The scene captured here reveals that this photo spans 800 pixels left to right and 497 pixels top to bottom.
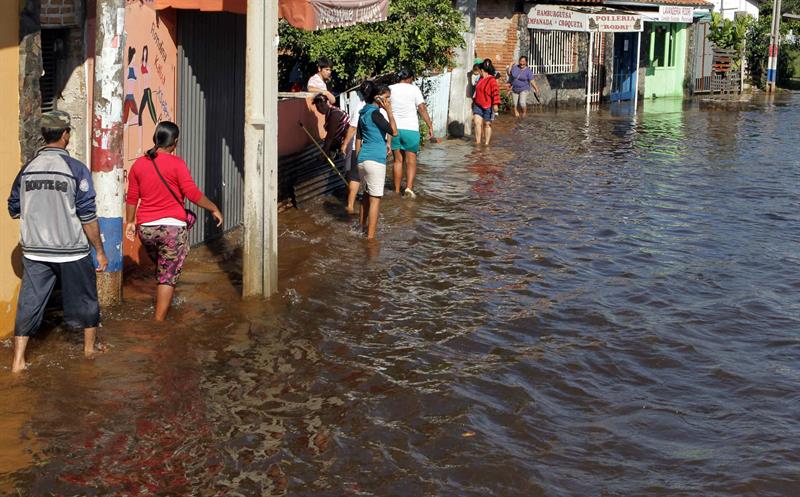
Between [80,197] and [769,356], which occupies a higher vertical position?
[80,197]

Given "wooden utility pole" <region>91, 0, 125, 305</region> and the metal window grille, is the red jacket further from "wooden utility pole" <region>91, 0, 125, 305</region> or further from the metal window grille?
"wooden utility pole" <region>91, 0, 125, 305</region>

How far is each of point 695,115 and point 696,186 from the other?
1424 cm

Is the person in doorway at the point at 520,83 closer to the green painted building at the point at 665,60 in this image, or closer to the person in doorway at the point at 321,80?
the green painted building at the point at 665,60

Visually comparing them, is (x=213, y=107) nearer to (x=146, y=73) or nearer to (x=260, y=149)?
(x=146, y=73)

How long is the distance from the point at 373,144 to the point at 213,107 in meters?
1.80

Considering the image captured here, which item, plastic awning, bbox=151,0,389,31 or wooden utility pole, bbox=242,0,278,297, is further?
plastic awning, bbox=151,0,389,31

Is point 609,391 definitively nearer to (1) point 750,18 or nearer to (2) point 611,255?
(2) point 611,255

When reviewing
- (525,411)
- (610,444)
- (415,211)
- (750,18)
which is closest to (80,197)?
(525,411)

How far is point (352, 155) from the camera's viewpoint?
1406 centimetres

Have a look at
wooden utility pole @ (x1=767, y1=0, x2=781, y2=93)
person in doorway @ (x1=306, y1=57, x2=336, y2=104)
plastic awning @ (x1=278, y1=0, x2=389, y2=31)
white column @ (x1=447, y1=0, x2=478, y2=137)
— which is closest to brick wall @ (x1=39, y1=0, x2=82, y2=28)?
plastic awning @ (x1=278, y1=0, x2=389, y2=31)

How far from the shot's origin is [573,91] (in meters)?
32.8

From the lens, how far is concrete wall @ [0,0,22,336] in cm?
764

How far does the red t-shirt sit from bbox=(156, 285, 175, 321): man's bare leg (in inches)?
22.1

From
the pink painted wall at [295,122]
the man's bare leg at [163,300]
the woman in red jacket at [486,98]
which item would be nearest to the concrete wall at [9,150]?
the man's bare leg at [163,300]
